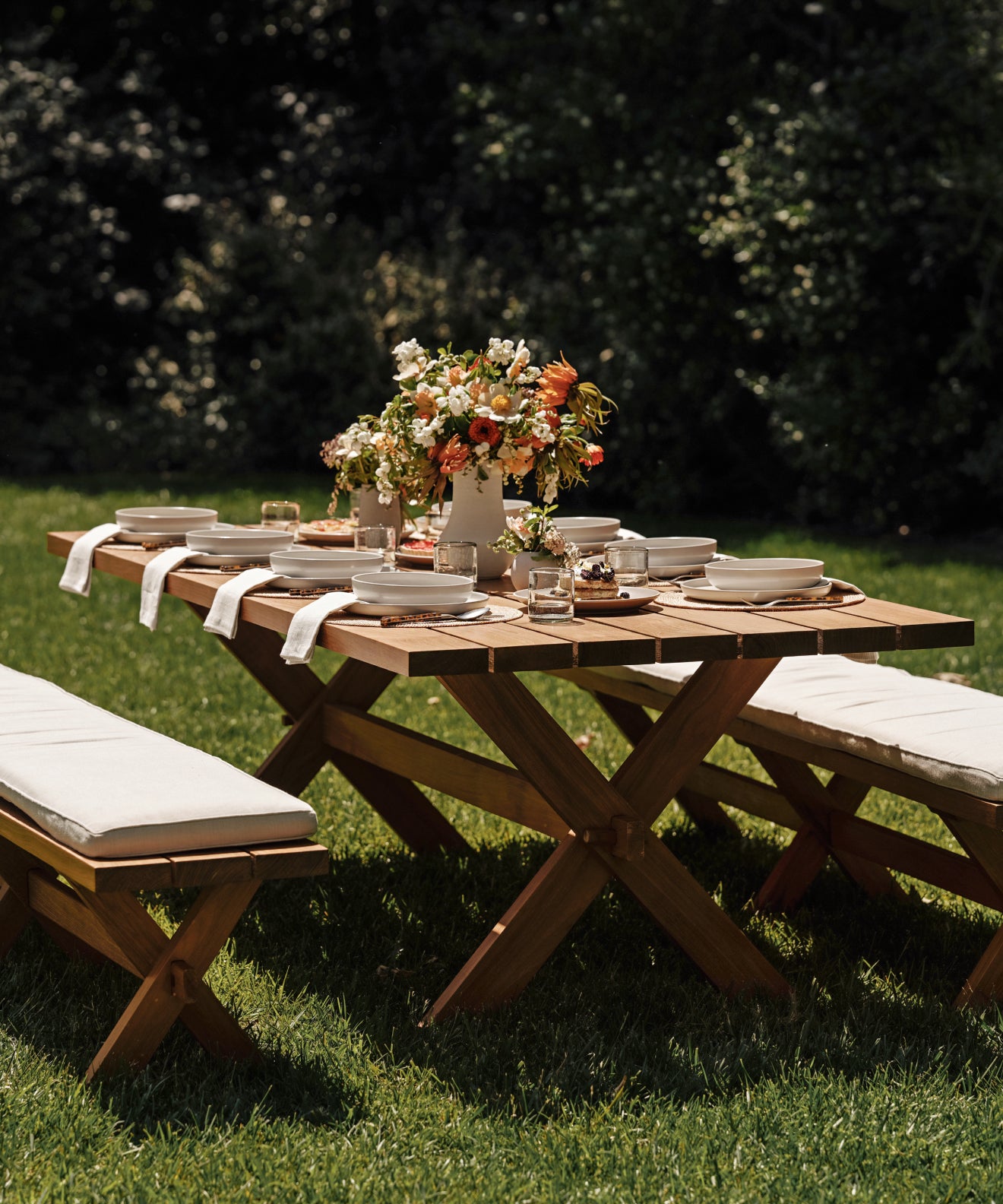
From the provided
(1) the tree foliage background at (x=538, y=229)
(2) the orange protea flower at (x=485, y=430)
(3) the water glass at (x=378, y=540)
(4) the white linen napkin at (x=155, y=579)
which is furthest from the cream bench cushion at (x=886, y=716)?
(1) the tree foliage background at (x=538, y=229)

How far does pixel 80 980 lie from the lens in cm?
346

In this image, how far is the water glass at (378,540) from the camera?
404 cm

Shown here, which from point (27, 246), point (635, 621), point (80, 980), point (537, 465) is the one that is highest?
point (27, 246)

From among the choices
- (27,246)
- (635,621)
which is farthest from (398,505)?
(27,246)

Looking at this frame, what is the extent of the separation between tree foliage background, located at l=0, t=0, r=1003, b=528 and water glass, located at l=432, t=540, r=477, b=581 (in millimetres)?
7631

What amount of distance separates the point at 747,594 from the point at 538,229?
39.7 feet

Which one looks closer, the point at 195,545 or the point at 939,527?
the point at 195,545

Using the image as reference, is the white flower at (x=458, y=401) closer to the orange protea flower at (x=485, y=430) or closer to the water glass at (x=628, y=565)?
the orange protea flower at (x=485, y=430)

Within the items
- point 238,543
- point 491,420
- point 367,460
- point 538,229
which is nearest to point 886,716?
point 491,420

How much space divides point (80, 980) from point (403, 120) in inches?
542

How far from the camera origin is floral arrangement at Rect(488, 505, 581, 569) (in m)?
3.40

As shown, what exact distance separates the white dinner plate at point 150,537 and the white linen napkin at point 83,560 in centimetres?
5

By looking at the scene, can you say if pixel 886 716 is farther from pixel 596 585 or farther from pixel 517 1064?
pixel 517 1064

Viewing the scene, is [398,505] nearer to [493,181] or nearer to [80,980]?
[80,980]
